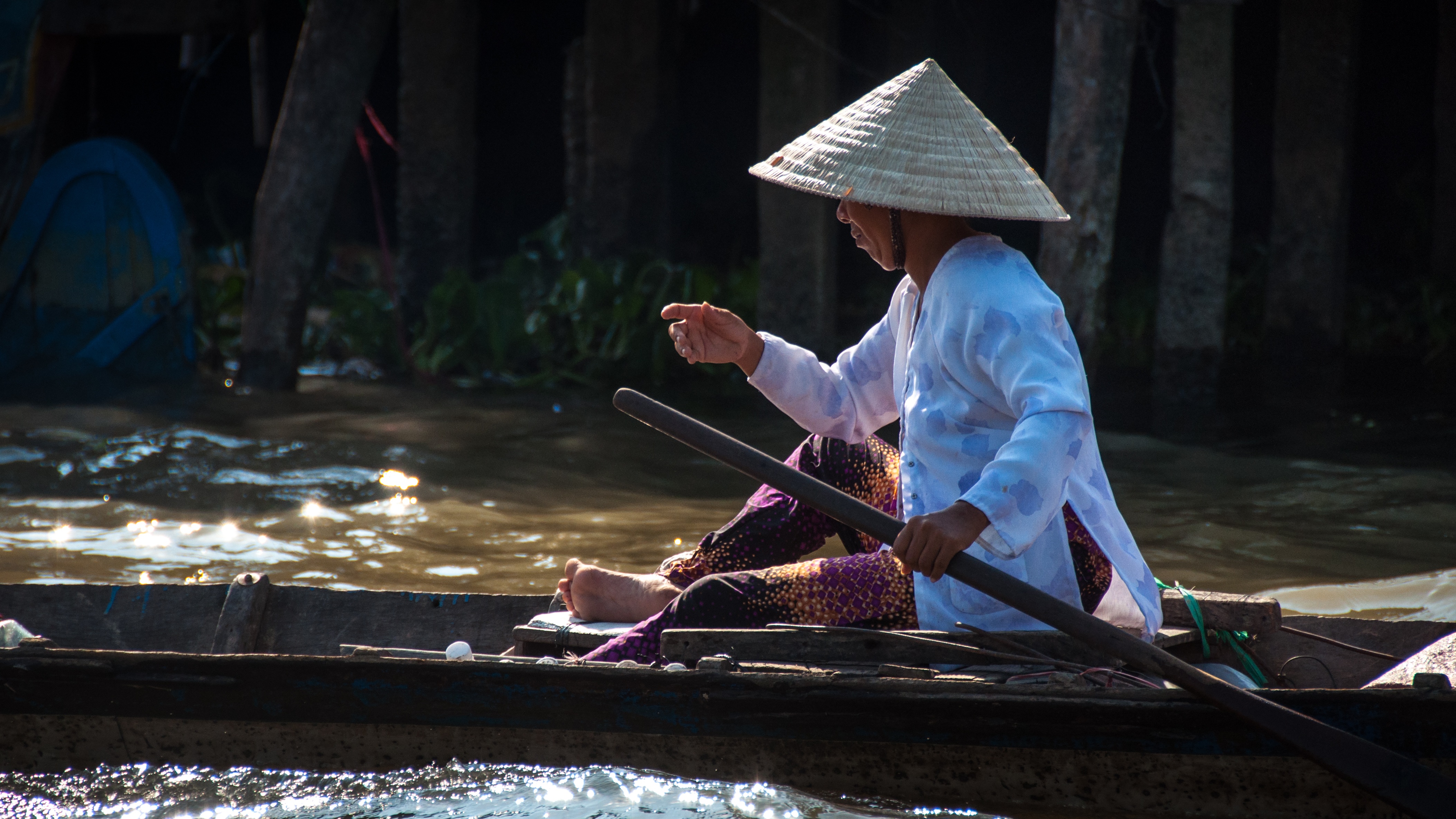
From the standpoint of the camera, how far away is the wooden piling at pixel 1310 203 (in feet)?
21.7

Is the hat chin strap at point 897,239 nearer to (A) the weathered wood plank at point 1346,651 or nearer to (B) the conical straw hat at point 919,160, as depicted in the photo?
(B) the conical straw hat at point 919,160

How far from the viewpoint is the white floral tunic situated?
2.00m

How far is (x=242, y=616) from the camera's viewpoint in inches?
113

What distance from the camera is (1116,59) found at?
5.15 metres

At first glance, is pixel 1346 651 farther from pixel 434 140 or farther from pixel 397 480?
pixel 434 140

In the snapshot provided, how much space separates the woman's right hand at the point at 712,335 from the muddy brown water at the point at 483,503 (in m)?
1.45

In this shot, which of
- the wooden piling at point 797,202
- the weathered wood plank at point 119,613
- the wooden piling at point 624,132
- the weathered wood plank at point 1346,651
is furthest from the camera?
the wooden piling at point 624,132

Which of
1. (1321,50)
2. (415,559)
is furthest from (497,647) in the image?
(1321,50)

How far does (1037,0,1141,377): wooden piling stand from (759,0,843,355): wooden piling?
4.16 feet

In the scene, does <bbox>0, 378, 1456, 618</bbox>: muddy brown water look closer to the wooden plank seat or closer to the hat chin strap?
the wooden plank seat

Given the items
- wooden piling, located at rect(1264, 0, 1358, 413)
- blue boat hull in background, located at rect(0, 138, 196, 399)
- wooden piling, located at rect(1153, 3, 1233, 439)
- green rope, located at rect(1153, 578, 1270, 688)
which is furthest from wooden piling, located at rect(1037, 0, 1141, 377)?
blue boat hull in background, located at rect(0, 138, 196, 399)

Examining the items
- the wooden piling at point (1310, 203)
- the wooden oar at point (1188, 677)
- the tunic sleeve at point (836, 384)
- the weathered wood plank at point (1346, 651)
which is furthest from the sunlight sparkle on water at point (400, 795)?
the wooden piling at point (1310, 203)

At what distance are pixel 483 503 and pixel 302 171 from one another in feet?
7.62

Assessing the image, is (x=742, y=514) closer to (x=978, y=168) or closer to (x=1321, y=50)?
(x=978, y=168)
